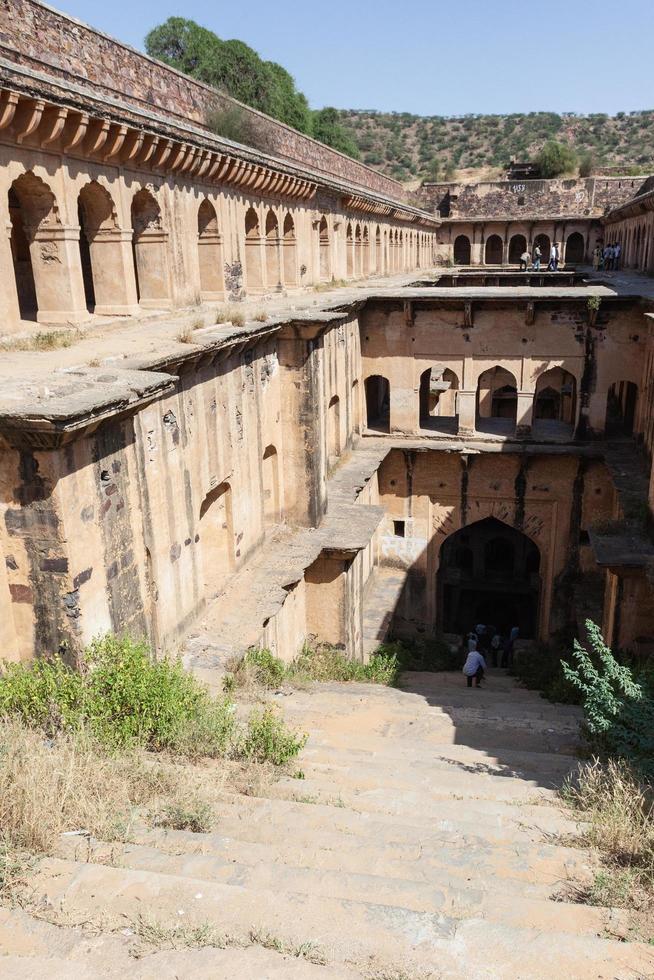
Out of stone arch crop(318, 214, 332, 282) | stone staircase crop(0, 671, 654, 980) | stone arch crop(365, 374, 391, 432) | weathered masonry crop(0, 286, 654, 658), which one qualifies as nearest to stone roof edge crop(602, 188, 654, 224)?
weathered masonry crop(0, 286, 654, 658)

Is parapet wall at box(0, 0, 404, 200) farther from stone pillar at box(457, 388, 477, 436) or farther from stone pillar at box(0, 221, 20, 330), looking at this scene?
stone pillar at box(457, 388, 477, 436)

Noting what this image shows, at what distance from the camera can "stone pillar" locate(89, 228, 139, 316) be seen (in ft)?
31.0

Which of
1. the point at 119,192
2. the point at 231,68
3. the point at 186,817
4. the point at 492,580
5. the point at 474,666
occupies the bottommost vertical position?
the point at 492,580

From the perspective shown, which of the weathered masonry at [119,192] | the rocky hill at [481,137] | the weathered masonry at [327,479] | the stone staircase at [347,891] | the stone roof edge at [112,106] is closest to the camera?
the stone staircase at [347,891]

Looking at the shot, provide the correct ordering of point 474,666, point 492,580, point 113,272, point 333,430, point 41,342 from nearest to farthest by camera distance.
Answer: point 41,342 → point 113,272 → point 474,666 → point 333,430 → point 492,580

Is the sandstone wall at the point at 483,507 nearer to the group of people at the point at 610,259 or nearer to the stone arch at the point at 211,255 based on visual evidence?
the stone arch at the point at 211,255

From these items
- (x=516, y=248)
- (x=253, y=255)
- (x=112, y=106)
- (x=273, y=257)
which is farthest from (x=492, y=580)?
(x=516, y=248)

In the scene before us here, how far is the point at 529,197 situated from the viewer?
39.0 meters

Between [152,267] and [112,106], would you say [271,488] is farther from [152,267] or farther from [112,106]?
[112,106]

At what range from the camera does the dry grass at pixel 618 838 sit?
357 cm

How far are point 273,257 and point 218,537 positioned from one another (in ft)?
25.9

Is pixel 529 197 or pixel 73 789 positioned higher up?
pixel 529 197

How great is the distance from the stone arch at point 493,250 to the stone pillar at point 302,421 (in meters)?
31.1

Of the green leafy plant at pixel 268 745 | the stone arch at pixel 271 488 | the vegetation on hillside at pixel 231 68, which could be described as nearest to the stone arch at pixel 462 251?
the vegetation on hillside at pixel 231 68
